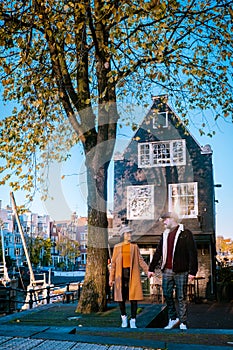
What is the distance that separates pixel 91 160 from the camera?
952 cm

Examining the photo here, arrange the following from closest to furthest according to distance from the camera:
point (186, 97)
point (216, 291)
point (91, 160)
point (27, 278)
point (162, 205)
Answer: point (91, 160) → point (186, 97) → point (216, 291) → point (162, 205) → point (27, 278)

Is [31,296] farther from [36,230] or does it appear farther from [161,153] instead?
[36,230]

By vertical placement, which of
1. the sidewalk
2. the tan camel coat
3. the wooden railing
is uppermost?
the tan camel coat

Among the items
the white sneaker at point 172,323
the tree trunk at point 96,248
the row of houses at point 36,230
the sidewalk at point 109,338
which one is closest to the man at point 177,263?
the white sneaker at point 172,323

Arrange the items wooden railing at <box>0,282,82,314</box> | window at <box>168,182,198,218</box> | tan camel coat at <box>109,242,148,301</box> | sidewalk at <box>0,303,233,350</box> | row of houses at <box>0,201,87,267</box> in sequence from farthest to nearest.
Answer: row of houses at <box>0,201,87,267</box> < window at <box>168,182,198,218</box> < wooden railing at <box>0,282,82,314</box> < tan camel coat at <box>109,242,148,301</box> < sidewalk at <box>0,303,233,350</box>

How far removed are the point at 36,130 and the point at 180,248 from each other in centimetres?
562

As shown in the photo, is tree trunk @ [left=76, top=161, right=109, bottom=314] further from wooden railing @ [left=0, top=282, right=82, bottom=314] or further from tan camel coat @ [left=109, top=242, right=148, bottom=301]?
tan camel coat @ [left=109, top=242, right=148, bottom=301]

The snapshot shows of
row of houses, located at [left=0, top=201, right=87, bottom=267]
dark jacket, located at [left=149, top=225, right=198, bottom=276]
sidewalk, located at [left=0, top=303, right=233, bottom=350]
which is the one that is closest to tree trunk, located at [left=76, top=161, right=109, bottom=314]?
sidewalk, located at [left=0, top=303, right=233, bottom=350]

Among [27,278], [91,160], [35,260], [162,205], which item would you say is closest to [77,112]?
[91,160]

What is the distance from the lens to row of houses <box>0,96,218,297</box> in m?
22.5

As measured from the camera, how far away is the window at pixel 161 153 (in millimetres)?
23689

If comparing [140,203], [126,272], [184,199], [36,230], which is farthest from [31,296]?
[36,230]

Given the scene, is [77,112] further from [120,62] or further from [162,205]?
[162,205]

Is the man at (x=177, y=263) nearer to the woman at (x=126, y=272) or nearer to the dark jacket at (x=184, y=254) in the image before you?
the dark jacket at (x=184, y=254)
